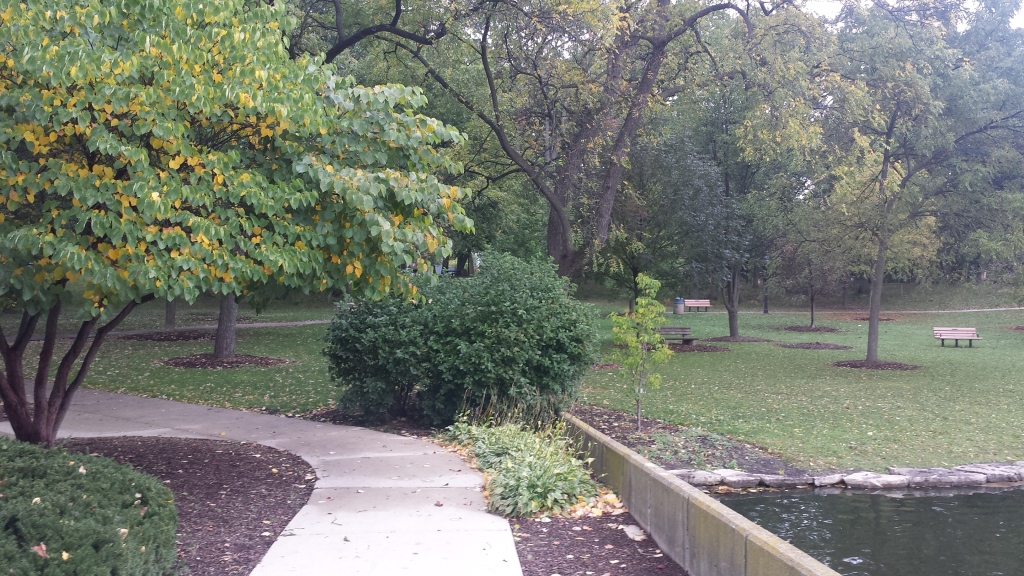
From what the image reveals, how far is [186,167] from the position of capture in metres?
5.91

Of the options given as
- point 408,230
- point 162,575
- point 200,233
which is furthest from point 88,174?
point 162,575

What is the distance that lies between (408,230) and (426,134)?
3.22ft

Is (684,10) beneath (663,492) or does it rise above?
above

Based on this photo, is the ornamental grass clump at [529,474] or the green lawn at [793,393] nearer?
the ornamental grass clump at [529,474]

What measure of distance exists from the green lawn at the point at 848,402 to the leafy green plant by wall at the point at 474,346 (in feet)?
9.62

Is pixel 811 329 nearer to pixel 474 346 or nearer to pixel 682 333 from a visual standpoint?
pixel 682 333

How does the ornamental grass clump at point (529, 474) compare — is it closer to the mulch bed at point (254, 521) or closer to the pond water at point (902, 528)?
the mulch bed at point (254, 521)

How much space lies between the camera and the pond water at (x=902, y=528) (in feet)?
21.5

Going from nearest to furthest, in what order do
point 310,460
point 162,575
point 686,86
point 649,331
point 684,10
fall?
point 162,575
point 310,460
point 649,331
point 684,10
point 686,86

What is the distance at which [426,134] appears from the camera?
651cm

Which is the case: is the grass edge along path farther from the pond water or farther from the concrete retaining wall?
the concrete retaining wall

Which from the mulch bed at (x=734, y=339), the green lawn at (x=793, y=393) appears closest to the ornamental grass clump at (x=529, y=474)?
the green lawn at (x=793, y=393)

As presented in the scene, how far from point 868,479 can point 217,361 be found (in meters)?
12.5

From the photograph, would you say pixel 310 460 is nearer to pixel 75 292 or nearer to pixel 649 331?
pixel 75 292
